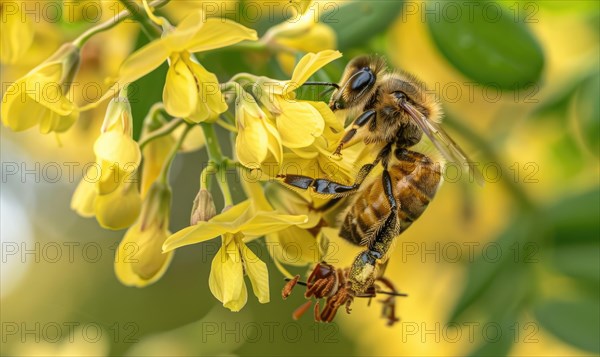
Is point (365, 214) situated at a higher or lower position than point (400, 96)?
lower

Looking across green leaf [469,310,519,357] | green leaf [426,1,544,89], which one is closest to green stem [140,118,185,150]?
green leaf [426,1,544,89]

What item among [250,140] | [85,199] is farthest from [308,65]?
[85,199]

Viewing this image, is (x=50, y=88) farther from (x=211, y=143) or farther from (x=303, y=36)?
(x=303, y=36)

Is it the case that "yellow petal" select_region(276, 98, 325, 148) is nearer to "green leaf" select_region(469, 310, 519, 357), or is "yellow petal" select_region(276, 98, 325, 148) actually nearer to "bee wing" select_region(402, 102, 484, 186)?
"bee wing" select_region(402, 102, 484, 186)

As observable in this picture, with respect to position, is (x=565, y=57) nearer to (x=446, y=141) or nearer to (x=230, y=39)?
(x=446, y=141)

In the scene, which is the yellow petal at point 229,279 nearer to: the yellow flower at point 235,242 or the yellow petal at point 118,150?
the yellow flower at point 235,242

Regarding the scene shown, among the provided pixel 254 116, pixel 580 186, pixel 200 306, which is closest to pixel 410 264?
pixel 580 186
